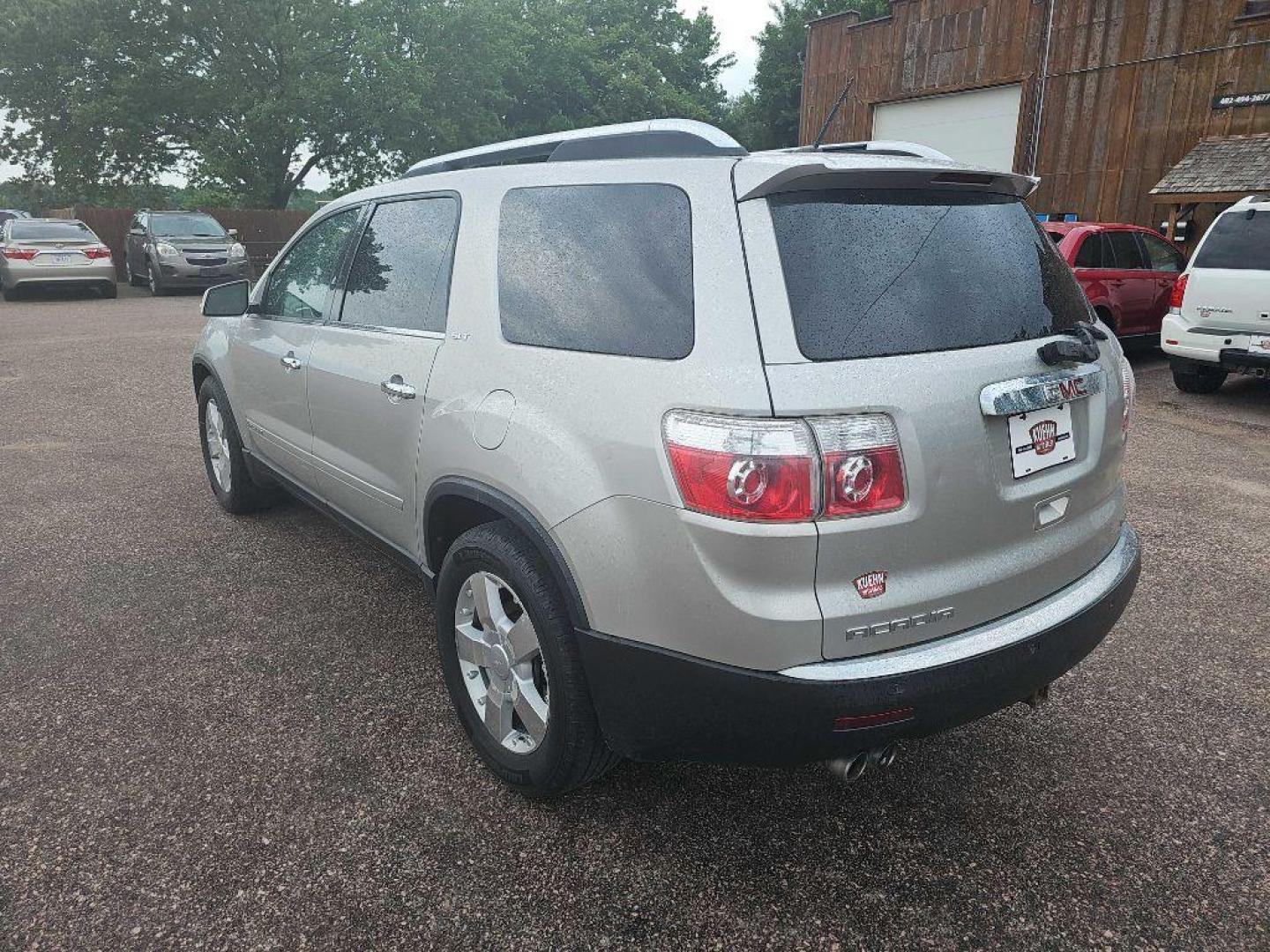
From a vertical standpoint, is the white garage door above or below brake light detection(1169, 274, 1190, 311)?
above

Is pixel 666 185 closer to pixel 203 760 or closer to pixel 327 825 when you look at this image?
pixel 327 825

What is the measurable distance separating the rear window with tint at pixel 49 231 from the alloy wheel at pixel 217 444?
1509 cm

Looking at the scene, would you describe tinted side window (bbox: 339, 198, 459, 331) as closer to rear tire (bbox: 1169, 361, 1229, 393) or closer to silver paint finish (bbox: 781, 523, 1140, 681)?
silver paint finish (bbox: 781, 523, 1140, 681)

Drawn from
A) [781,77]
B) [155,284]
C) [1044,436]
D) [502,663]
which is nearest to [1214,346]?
[1044,436]

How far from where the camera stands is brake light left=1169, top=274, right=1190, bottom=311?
27.7 feet

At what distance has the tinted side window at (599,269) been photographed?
6.99 ft

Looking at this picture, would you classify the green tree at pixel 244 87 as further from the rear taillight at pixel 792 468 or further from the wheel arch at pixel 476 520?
the rear taillight at pixel 792 468

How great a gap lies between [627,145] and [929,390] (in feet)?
3.43

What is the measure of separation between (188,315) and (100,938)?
15533 mm

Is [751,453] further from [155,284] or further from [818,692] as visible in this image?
[155,284]

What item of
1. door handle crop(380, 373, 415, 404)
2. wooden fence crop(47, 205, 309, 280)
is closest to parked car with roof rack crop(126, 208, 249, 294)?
wooden fence crop(47, 205, 309, 280)

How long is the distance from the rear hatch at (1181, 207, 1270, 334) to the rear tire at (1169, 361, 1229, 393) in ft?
2.50

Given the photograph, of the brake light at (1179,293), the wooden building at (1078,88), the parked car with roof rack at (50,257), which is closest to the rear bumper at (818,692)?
the brake light at (1179,293)

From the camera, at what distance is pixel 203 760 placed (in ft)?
8.95
